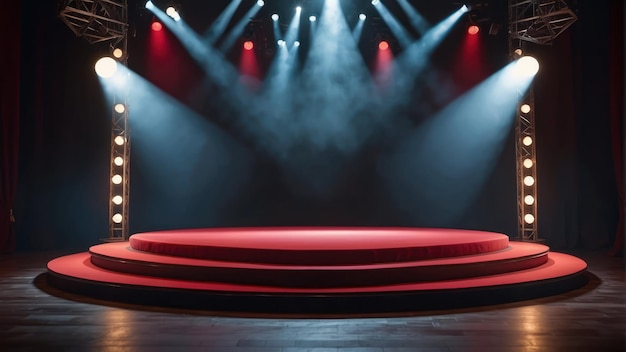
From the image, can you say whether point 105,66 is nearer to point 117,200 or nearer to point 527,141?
point 117,200

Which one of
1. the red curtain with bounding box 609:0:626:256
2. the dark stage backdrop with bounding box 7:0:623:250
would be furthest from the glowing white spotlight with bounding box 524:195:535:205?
the red curtain with bounding box 609:0:626:256

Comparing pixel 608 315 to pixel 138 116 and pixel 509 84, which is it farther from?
pixel 138 116

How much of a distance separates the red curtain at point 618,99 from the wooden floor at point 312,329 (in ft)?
9.87

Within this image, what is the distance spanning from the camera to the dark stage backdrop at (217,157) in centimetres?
739

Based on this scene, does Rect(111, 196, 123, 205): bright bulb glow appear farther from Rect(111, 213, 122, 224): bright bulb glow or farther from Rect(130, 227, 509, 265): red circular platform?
Rect(130, 227, 509, 265): red circular platform

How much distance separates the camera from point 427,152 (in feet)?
25.5

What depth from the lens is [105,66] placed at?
712 centimetres

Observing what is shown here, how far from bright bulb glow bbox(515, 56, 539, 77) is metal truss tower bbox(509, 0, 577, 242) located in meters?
0.13

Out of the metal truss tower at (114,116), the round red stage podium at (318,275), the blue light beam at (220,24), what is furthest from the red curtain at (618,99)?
the metal truss tower at (114,116)

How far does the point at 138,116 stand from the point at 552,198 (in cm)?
600

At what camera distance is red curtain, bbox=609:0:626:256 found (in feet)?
21.8

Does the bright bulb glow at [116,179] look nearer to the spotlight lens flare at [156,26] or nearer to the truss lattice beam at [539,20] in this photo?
the spotlight lens flare at [156,26]

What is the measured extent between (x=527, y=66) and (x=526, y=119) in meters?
0.70

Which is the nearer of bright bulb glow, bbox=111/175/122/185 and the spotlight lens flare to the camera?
bright bulb glow, bbox=111/175/122/185
